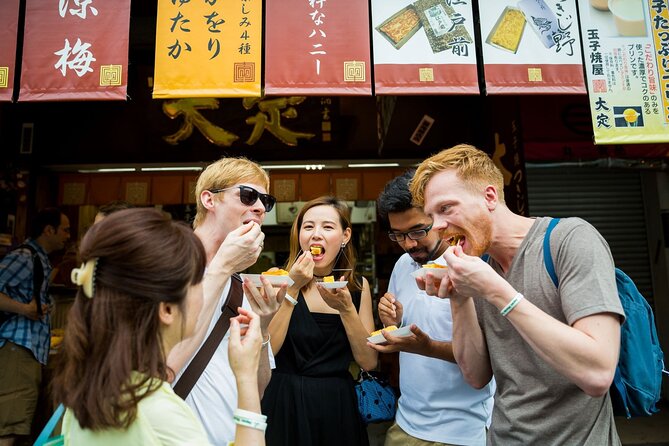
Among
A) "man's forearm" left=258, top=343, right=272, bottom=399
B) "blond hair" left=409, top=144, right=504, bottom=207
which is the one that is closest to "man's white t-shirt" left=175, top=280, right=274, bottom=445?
"man's forearm" left=258, top=343, right=272, bottom=399

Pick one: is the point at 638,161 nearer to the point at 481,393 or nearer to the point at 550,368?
the point at 481,393

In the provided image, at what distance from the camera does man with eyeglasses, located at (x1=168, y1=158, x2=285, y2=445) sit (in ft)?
7.05

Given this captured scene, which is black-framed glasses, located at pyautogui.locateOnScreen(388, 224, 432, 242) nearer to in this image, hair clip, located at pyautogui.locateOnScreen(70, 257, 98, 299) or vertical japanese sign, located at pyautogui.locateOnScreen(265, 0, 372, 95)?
vertical japanese sign, located at pyautogui.locateOnScreen(265, 0, 372, 95)

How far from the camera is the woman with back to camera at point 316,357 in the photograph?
2.97 meters

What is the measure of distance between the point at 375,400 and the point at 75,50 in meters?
3.70

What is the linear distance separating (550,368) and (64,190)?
8.29 meters

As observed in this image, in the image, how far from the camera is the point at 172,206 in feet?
28.4

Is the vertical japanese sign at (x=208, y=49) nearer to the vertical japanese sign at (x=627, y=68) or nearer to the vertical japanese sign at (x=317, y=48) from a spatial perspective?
the vertical japanese sign at (x=317, y=48)

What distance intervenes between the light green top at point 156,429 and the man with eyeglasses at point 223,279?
597 mm

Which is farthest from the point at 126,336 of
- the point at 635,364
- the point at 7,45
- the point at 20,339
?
the point at 20,339

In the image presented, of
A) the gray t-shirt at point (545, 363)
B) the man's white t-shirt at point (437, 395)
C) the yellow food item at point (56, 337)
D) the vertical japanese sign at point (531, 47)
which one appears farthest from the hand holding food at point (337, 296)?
the yellow food item at point (56, 337)

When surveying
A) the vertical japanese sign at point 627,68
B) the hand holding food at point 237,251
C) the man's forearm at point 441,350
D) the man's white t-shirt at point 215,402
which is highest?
the vertical japanese sign at point 627,68

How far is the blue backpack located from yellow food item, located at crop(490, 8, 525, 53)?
2.67 metres

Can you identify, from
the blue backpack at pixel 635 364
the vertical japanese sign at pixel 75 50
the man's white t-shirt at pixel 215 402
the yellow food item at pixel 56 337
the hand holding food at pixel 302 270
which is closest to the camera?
the blue backpack at pixel 635 364
